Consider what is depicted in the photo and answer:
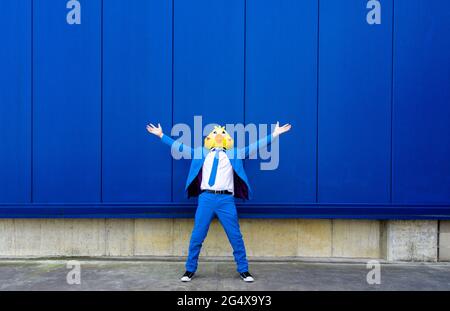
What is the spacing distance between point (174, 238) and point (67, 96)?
8.32 ft

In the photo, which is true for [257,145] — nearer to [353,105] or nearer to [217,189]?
[217,189]

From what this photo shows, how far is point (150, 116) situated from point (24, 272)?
104 inches

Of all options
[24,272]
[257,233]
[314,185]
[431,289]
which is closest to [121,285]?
[24,272]

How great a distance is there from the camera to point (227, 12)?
5.91 m

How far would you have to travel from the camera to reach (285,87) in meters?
5.89

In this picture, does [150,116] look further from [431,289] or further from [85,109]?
[431,289]

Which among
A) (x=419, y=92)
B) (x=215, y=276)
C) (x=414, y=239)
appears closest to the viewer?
(x=215, y=276)

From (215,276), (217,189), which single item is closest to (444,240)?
(215,276)

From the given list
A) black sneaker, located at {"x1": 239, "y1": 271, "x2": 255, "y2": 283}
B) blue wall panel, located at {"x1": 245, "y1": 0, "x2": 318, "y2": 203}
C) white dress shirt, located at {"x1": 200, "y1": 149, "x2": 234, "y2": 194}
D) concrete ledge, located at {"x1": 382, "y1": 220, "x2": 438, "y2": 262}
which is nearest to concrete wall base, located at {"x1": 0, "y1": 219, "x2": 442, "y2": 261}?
concrete ledge, located at {"x1": 382, "y1": 220, "x2": 438, "y2": 262}

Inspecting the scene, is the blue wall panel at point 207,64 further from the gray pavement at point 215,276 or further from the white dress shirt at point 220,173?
the gray pavement at point 215,276

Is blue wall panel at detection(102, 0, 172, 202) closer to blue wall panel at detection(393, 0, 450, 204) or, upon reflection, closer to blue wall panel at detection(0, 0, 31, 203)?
blue wall panel at detection(0, 0, 31, 203)

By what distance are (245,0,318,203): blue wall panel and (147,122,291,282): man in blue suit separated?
2.41 ft

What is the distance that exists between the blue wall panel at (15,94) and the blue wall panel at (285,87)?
124 inches
